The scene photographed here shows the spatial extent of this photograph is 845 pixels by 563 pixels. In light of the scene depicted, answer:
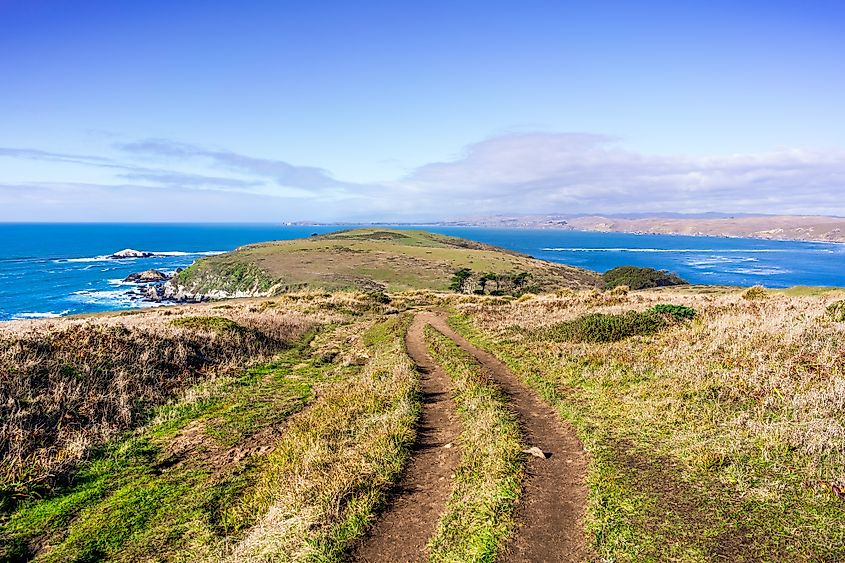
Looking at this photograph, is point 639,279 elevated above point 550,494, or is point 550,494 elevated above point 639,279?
point 550,494

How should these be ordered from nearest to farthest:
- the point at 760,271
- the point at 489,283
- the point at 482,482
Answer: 1. the point at 482,482
2. the point at 489,283
3. the point at 760,271

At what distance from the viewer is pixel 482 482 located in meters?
8.55

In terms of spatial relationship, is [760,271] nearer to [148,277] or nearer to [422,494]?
[148,277]

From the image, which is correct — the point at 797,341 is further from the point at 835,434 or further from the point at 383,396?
the point at 383,396

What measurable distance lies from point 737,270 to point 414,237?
4728 inches

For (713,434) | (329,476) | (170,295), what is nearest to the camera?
(329,476)

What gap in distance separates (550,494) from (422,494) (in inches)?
89.9

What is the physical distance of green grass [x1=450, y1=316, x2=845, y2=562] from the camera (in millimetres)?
6609

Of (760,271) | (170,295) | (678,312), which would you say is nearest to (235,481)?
(678,312)

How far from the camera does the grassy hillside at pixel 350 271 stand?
8930 centimetres

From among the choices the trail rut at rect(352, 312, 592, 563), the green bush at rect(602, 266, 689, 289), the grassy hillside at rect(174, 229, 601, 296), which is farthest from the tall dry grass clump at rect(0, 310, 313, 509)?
the green bush at rect(602, 266, 689, 289)

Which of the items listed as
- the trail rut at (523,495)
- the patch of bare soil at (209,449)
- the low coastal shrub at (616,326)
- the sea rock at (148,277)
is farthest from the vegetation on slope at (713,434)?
the sea rock at (148,277)

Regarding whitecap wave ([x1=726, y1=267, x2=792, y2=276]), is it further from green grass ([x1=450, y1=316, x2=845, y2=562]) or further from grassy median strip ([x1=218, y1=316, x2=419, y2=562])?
grassy median strip ([x1=218, y1=316, x2=419, y2=562])

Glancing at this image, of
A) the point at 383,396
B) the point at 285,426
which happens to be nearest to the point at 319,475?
the point at 285,426
